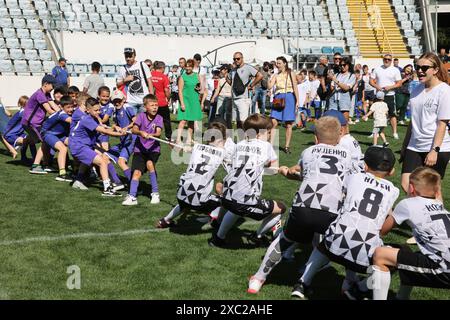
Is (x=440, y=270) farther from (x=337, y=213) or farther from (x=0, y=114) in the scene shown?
(x=0, y=114)

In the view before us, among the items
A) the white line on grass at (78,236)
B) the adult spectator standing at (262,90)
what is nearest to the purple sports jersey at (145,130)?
the white line on grass at (78,236)

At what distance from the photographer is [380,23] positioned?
110ft

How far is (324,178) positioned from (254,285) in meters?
1.04

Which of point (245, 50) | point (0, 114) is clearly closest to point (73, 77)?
point (245, 50)

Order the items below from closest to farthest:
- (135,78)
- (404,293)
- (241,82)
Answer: (404,293)
(135,78)
(241,82)

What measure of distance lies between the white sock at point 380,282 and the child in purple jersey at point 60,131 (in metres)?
6.37

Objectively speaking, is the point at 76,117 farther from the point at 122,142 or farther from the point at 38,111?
the point at 38,111

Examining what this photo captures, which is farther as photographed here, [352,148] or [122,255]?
[352,148]

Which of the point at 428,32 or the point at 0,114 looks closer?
the point at 0,114

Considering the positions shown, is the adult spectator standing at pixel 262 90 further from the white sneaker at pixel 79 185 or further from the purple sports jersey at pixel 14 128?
the white sneaker at pixel 79 185

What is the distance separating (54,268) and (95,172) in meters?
4.57

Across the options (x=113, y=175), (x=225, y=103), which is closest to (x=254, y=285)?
(x=113, y=175)

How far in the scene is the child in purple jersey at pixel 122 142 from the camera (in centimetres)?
892

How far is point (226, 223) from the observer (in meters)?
6.02
